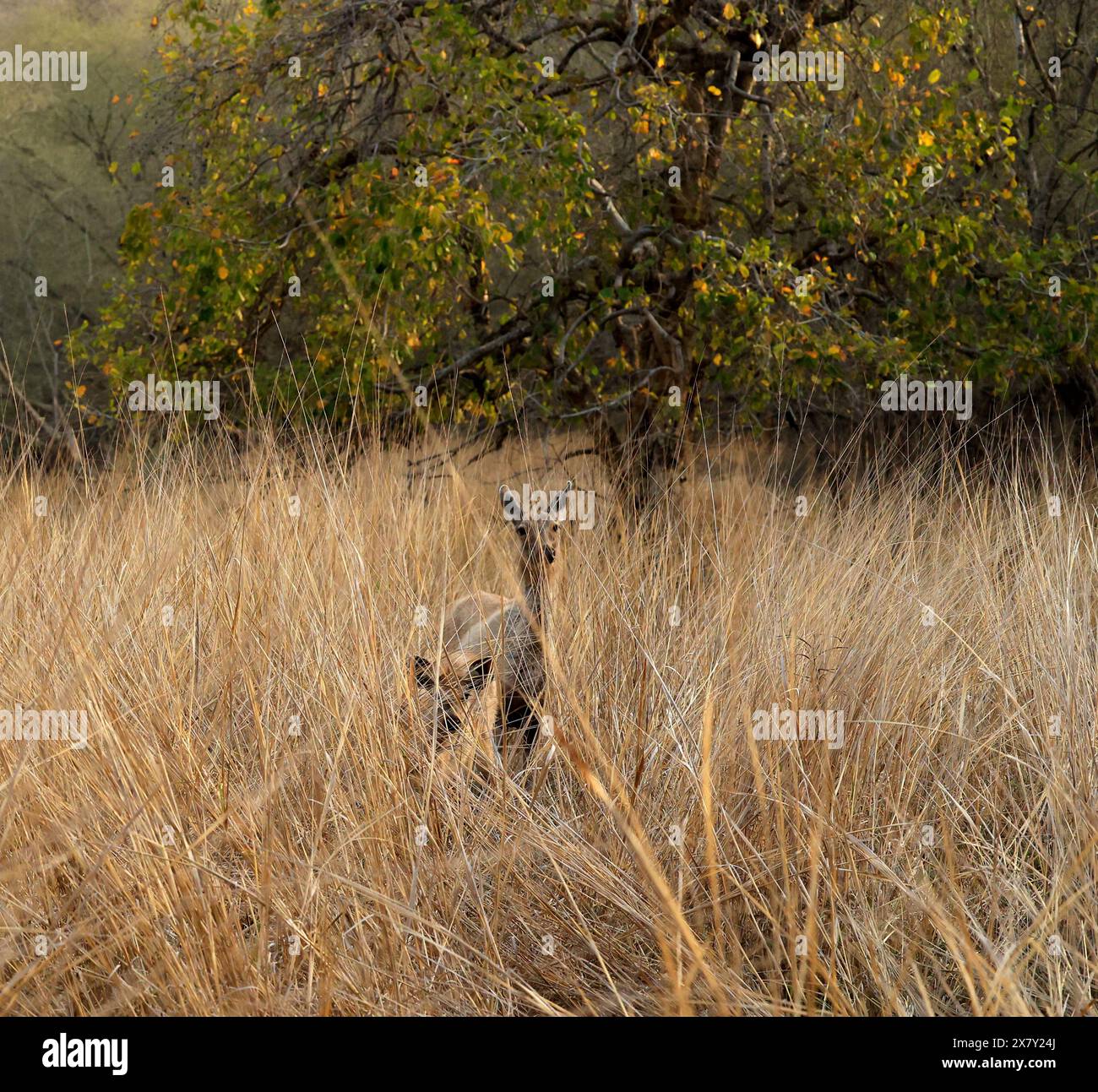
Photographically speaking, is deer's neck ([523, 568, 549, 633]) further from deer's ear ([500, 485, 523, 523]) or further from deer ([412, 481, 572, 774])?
deer's ear ([500, 485, 523, 523])

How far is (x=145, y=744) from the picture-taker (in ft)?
8.65

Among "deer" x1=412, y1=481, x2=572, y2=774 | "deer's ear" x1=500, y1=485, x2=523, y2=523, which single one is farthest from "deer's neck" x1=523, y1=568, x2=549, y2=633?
"deer's ear" x1=500, y1=485, x2=523, y2=523

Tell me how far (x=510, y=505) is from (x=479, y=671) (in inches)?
19.5

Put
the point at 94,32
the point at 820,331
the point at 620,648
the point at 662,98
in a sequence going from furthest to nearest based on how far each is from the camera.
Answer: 1. the point at 94,32
2. the point at 820,331
3. the point at 662,98
4. the point at 620,648

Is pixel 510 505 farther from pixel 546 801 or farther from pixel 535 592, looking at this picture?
pixel 546 801

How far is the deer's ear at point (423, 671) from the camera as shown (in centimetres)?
315

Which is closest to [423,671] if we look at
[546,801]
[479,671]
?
[479,671]

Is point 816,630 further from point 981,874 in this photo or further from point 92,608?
point 92,608

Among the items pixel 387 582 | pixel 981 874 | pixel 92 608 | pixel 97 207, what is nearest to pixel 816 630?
pixel 981 874

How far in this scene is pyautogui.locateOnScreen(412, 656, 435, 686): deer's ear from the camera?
315cm

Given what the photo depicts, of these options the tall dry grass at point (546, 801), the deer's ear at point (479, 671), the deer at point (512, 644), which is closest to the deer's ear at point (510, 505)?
the deer at point (512, 644)

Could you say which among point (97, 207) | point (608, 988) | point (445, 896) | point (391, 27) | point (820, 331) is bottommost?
point (608, 988)

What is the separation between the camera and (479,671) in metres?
3.45

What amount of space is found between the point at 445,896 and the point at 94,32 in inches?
763
